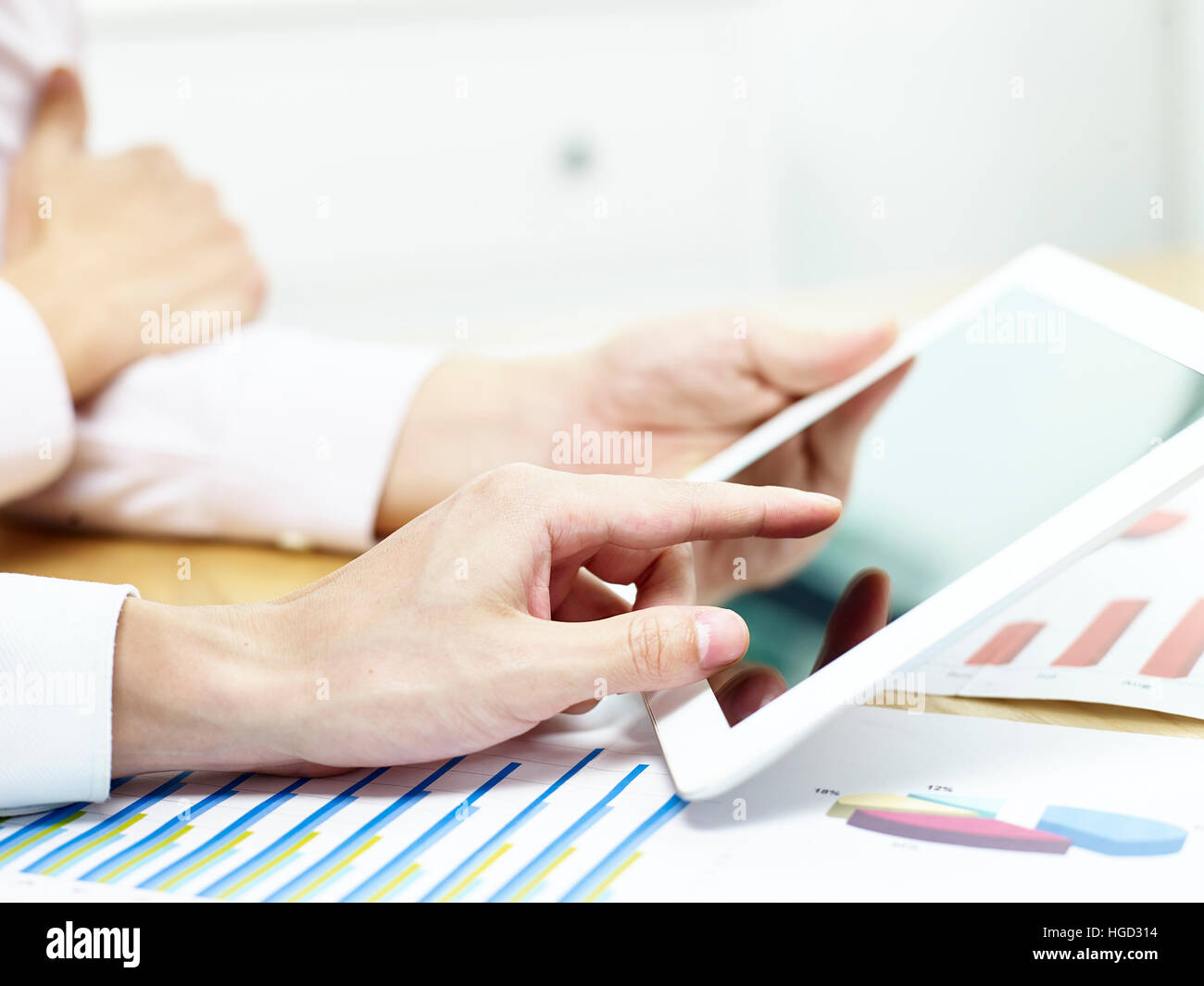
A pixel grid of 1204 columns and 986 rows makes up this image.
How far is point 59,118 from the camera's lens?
89 cm

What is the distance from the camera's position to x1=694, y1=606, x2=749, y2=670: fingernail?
1.32ft

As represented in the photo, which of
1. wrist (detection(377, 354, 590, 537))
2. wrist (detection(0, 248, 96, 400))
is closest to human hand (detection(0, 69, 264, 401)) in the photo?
wrist (detection(0, 248, 96, 400))

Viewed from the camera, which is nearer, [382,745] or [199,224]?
[382,745]

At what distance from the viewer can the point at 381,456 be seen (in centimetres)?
72

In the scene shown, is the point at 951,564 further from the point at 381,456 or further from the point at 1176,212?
the point at 1176,212

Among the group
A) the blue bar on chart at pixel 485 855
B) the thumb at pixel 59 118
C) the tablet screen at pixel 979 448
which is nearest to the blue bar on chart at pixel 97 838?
the blue bar on chart at pixel 485 855

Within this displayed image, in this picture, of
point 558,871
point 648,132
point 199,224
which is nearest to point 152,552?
point 199,224

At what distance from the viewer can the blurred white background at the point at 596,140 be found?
1708 mm

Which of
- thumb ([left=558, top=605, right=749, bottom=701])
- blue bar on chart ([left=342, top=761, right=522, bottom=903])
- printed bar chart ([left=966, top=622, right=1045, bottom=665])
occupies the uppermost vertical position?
thumb ([left=558, top=605, right=749, bottom=701])

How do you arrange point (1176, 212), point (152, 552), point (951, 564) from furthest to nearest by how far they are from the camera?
point (1176, 212) < point (152, 552) < point (951, 564)

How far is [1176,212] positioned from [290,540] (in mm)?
1292

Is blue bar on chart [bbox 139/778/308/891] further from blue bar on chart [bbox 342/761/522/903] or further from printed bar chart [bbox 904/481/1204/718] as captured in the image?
printed bar chart [bbox 904/481/1204/718]

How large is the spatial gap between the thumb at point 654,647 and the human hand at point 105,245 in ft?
1.54
